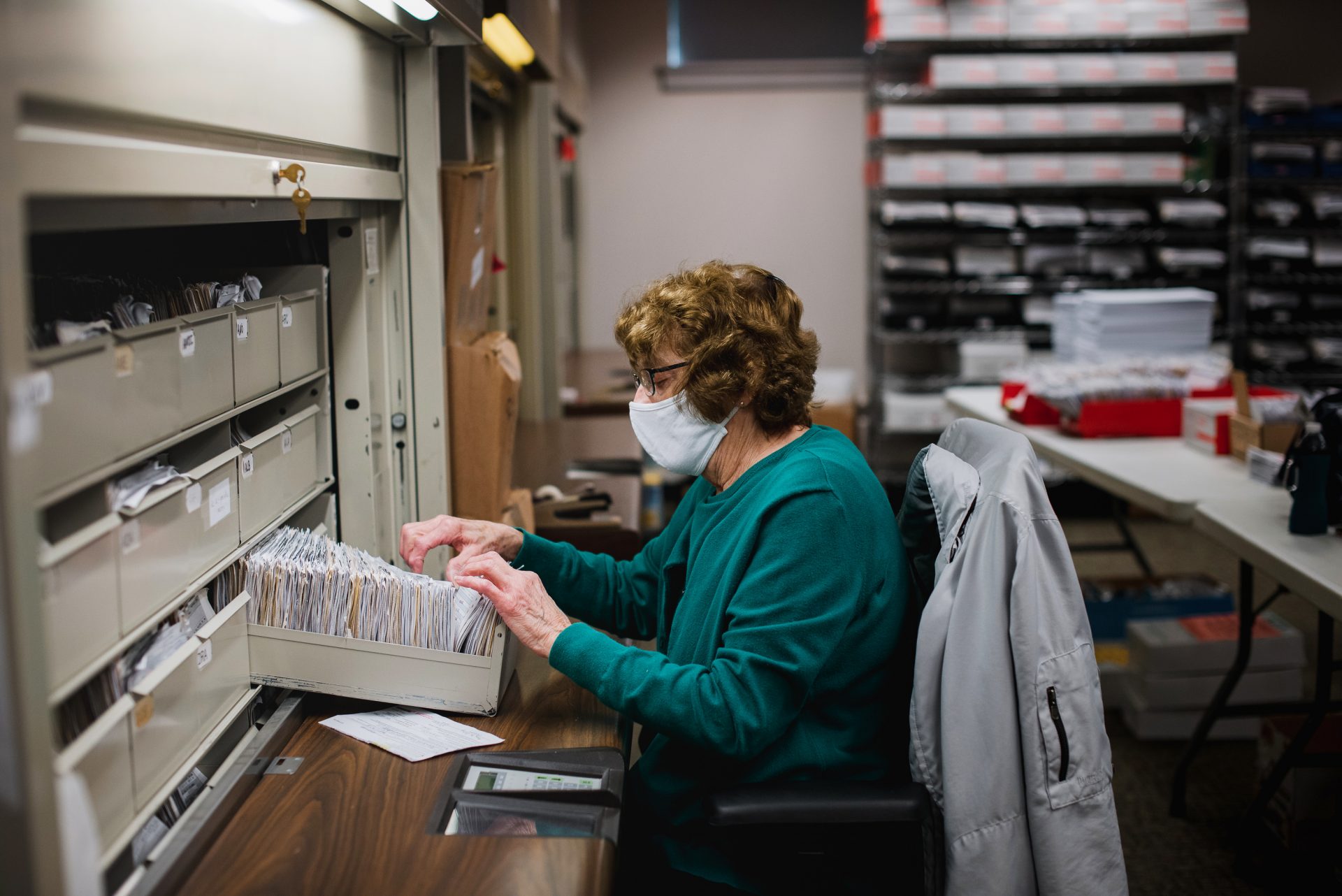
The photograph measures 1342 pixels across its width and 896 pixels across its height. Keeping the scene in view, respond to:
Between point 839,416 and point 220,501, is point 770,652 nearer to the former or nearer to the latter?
point 220,501

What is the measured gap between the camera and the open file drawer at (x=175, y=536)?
1.07 m

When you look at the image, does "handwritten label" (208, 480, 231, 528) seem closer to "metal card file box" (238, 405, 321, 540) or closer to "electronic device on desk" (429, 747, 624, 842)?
"metal card file box" (238, 405, 321, 540)

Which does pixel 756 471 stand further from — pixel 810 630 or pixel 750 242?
pixel 750 242

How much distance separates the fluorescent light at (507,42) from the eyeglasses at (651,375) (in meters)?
0.92

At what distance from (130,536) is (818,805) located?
2.62ft

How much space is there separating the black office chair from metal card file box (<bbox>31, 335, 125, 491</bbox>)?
771 millimetres

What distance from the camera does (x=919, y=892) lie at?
4.53 feet

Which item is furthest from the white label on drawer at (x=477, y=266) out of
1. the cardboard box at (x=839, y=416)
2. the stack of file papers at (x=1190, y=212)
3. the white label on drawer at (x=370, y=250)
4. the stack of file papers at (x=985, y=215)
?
the stack of file papers at (x=1190, y=212)

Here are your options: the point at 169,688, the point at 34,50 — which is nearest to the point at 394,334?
the point at 169,688

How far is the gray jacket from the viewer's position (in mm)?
1312

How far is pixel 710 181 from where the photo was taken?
20.3 feet

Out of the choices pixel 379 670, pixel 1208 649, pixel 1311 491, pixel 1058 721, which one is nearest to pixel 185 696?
pixel 379 670

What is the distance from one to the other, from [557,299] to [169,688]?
3.35m

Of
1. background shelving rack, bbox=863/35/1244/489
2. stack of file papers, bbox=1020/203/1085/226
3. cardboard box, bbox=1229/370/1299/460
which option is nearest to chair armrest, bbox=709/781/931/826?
cardboard box, bbox=1229/370/1299/460
